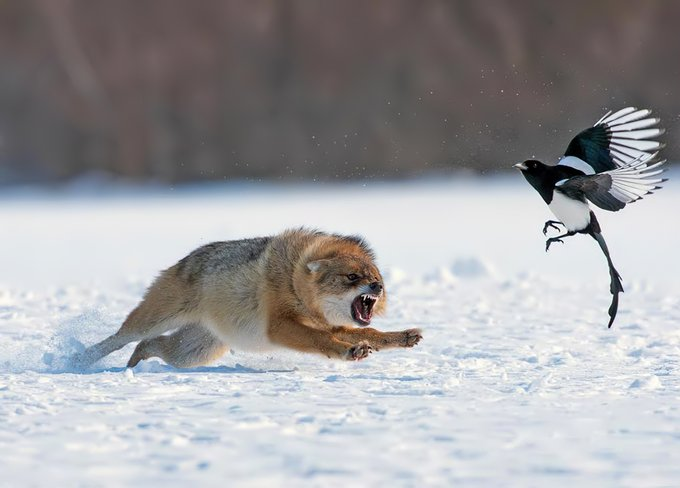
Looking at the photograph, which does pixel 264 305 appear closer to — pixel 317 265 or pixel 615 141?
pixel 317 265

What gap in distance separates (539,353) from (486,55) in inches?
897

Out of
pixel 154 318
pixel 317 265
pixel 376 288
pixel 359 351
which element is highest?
pixel 317 265

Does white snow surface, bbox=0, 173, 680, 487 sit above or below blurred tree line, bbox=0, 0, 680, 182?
below

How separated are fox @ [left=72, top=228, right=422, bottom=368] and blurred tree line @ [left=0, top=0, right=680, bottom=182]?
20.6m

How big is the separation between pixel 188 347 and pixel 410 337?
4.65ft

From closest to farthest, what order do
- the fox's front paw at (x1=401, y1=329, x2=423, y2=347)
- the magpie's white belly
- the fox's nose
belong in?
the magpie's white belly
the fox's nose
the fox's front paw at (x1=401, y1=329, x2=423, y2=347)

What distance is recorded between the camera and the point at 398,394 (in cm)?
501

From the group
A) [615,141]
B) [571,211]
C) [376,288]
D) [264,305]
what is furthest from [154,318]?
[615,141]

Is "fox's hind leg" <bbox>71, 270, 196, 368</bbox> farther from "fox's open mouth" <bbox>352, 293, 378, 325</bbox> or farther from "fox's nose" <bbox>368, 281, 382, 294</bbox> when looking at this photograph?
"fox's nose" <bbox>368, 281, 382, 294</bbox>

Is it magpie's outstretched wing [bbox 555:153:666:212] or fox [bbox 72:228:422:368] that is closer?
magpie's outstretched wing [bbox 555:153:666:212]

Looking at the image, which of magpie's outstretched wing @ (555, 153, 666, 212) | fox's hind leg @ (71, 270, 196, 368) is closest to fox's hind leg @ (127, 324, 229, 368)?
fox's hind leg @ (71, 270, 196, 368)

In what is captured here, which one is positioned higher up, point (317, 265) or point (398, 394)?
A: point (317, 265)

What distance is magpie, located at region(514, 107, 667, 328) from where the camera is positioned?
534 centimetres

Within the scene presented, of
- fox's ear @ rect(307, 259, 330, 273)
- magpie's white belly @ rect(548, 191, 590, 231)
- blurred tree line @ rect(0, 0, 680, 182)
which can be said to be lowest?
fox's ear @ rect(307, 259, 330, 273)
